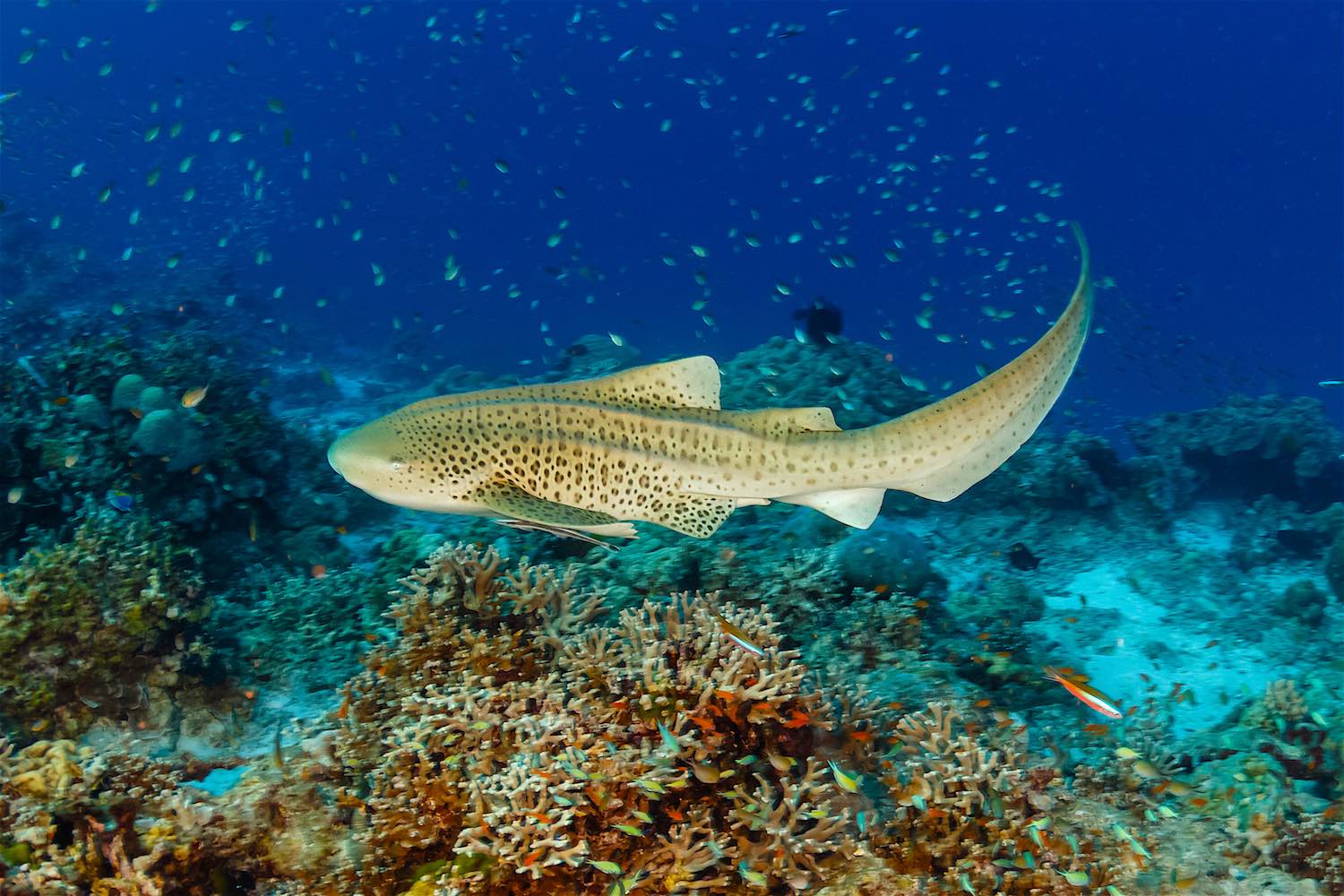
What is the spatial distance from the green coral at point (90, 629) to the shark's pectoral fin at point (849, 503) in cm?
523

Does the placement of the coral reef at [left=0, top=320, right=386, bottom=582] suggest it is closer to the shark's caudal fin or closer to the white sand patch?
the shark's caudal fin

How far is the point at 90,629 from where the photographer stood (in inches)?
228

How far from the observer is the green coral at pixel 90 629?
5.47 meters

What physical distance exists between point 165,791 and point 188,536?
5632mm

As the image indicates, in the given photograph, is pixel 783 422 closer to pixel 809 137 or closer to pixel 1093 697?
pixel 1093 697

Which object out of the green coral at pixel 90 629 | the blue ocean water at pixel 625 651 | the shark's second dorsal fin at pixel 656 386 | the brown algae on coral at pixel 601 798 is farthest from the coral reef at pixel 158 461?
the shark's second dorsal fin at pixel 656 386

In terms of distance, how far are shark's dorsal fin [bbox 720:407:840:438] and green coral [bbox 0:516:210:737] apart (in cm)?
502

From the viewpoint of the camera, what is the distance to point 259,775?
14.0ft

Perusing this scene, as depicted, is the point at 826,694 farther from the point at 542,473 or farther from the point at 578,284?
the point at 578,284

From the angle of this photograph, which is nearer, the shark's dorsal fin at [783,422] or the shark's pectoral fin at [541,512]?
the shark's pectoral fin at [541,512]

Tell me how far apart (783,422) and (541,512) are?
1.58m

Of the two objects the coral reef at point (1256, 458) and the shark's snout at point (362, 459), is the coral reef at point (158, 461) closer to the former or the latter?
the shark's snout at point (362, 459)

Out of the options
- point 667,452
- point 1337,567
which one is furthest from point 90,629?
point 1337,567

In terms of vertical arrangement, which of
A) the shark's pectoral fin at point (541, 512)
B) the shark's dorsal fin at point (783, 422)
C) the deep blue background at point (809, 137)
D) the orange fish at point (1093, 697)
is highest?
the deep blue background at point (809, 137)
